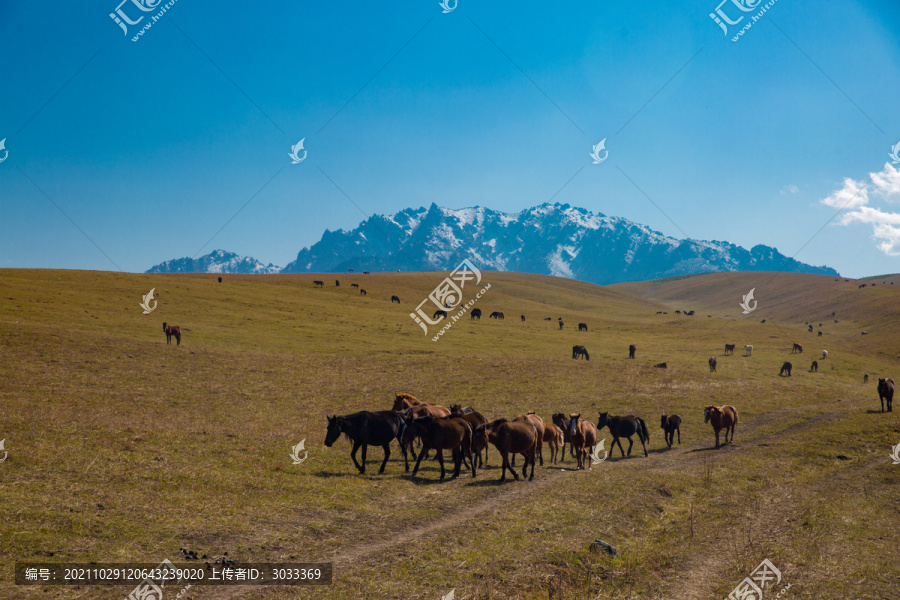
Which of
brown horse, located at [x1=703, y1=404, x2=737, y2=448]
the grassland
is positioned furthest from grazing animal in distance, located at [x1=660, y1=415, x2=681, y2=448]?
brown horse, located at [x1=703, y1=404, x2=737, y2=448]

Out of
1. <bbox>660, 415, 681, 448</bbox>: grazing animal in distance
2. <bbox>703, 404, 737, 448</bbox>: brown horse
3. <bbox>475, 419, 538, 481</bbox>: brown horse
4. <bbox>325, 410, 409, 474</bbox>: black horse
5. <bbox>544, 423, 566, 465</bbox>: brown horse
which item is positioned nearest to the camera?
<bbox>475, 419, 538, 481</bbox>: brown horse

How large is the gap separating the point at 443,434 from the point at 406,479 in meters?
2.01

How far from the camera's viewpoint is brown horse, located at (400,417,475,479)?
58.5ft

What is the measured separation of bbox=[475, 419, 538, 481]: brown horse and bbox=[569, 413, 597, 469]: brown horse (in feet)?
10.3

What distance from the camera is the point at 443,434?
17.8m

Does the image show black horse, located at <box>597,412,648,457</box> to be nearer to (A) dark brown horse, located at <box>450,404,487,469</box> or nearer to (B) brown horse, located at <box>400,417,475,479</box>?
(A) dark brown horse, located at <box>450,404,487,469</box>

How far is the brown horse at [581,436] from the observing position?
20.6 m

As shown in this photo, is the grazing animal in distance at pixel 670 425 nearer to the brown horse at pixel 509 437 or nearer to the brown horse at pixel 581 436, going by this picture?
the brown horse at pixel 581 436

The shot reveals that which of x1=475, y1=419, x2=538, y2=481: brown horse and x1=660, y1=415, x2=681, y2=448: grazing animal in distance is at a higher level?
x1=475, y1=419, x2=538, y2=481: brown horse

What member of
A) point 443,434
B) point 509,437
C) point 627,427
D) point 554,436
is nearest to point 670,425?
point 627,427

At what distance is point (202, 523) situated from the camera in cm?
1166

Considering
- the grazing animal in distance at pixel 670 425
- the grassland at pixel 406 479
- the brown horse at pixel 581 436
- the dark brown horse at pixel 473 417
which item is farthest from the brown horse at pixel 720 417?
the dark brown horse at pixel 473 417

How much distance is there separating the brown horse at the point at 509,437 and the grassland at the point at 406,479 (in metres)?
1.05

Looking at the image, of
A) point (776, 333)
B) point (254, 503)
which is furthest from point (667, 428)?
point (776, 333)
